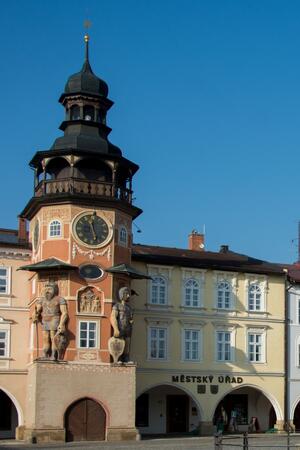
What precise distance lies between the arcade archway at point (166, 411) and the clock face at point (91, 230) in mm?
10986

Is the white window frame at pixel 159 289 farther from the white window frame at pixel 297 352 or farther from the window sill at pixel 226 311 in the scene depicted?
the white window frame at pixel 297 352

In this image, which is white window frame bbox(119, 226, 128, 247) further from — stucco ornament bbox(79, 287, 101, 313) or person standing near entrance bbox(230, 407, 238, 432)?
person standing near entrance bbox(230, 407, 238, 432)

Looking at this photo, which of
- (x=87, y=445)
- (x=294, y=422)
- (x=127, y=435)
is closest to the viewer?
(x=87, y=445)

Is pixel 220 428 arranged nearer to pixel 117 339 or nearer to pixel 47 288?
pixel 117 339

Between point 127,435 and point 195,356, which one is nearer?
point 127,435

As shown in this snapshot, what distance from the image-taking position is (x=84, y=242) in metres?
46.1

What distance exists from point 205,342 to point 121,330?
8227mm

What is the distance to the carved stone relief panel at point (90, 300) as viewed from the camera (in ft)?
149

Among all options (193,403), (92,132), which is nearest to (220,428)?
(193,403)

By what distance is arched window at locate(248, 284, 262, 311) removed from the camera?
53719 mm

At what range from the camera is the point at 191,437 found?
4878 centimetres

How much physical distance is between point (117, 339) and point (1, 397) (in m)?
8.63

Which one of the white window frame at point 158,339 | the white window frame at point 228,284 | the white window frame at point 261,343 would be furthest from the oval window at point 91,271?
the white window frame at point 261,343

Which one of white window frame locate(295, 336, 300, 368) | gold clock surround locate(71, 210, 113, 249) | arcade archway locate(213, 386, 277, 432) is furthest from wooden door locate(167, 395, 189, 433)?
gold clock surround locate(71, 210, 113, 249)
